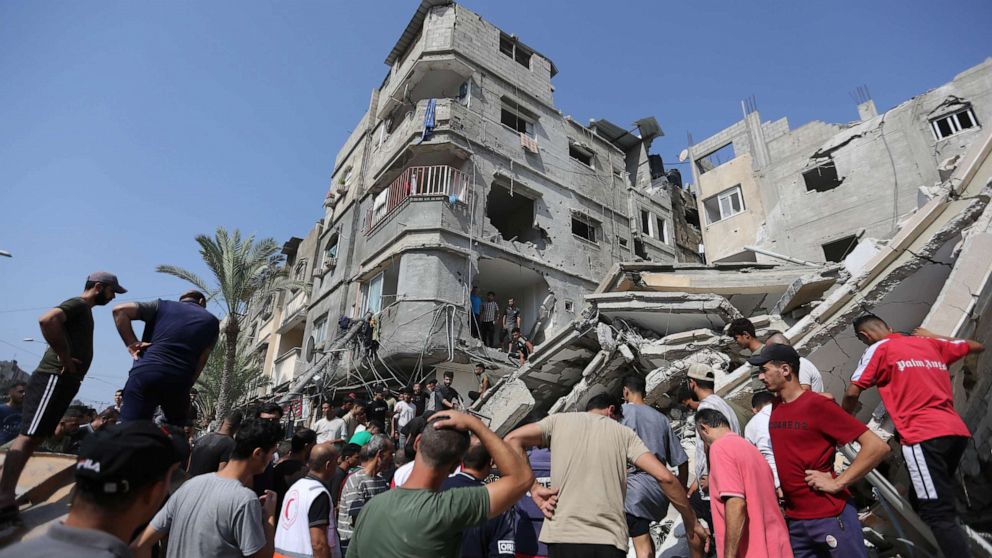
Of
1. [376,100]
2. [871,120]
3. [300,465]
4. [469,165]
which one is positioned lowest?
[300,465]

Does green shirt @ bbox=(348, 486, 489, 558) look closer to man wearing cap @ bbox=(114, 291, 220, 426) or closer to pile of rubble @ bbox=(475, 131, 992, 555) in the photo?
man wearing cap @ bbox=(114, 291, 220, 426)

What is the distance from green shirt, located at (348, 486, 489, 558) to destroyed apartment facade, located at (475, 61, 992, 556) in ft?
9.98

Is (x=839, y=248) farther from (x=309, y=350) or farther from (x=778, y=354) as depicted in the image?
(x=309, y=350)

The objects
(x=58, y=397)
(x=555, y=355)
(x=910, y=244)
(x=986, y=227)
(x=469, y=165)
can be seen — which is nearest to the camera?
(x=58, y=397)

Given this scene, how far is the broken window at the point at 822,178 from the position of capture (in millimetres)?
18594

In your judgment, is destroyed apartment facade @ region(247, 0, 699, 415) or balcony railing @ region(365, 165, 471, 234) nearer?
destroyed apartment facade @ region(247, 0, 699, 415)

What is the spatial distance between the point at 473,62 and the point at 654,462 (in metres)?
17.9

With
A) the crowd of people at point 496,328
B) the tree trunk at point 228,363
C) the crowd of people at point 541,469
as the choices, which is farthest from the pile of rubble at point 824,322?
the tree trunk at point 228,363

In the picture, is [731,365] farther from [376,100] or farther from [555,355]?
[376,100]

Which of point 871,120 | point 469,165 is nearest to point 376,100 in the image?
point 469,165

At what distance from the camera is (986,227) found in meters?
4.80

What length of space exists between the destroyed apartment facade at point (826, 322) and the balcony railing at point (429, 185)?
771cm

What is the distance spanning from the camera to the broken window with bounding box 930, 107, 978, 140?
1574cm

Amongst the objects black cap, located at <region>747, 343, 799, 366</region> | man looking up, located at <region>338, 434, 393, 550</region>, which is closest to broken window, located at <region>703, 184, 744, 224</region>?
black cap, located at <region>747, 343, 799, 366</region>
